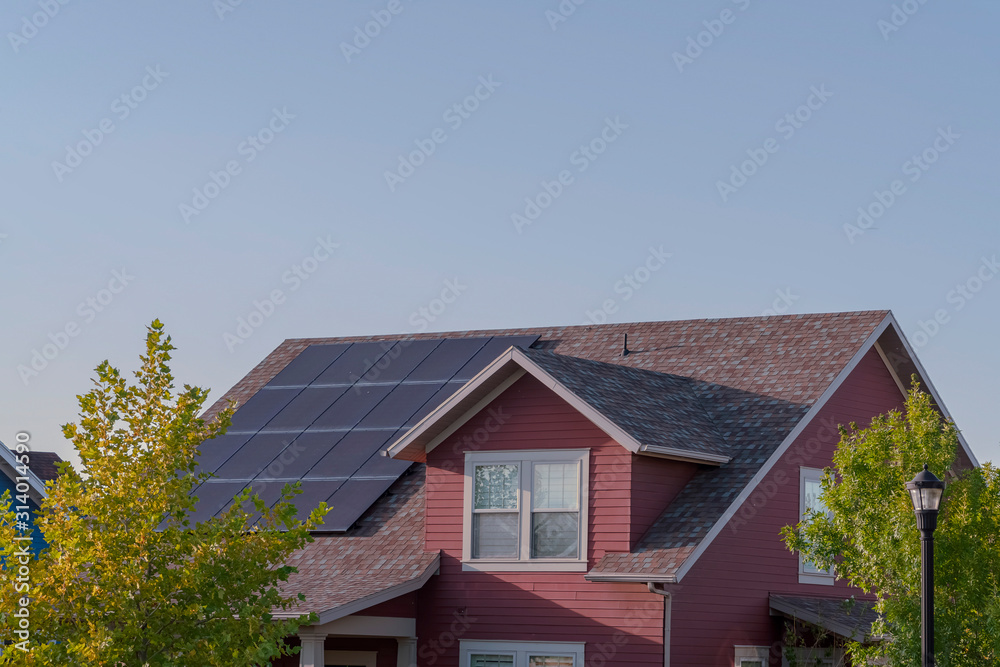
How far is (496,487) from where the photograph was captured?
758 inches

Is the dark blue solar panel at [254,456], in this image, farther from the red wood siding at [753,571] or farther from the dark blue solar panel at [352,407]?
the red wood siding at [753,571]

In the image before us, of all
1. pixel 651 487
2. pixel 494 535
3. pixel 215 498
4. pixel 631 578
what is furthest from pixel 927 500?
pixel 215 498

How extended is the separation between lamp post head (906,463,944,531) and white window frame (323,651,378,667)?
952 cm

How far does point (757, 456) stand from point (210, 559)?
993 cm

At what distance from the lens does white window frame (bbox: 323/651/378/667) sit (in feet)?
64.0

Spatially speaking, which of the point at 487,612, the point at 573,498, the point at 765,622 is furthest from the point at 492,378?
the point at 765,622

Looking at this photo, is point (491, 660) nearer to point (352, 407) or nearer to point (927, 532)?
point (352, 407)

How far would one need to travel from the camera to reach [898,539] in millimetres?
14602

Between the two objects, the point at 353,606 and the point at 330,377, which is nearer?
the point at 353,606

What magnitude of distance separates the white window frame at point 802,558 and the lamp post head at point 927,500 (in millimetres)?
6990

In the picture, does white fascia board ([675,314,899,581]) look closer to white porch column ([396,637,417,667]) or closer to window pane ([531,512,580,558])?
window pane ([531,512,580,558])

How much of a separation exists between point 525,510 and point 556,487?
1.92 feet

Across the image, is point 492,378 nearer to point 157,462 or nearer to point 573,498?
point 573,498

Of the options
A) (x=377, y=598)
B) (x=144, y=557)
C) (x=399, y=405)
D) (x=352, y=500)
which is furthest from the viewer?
(x=399, y=405)
